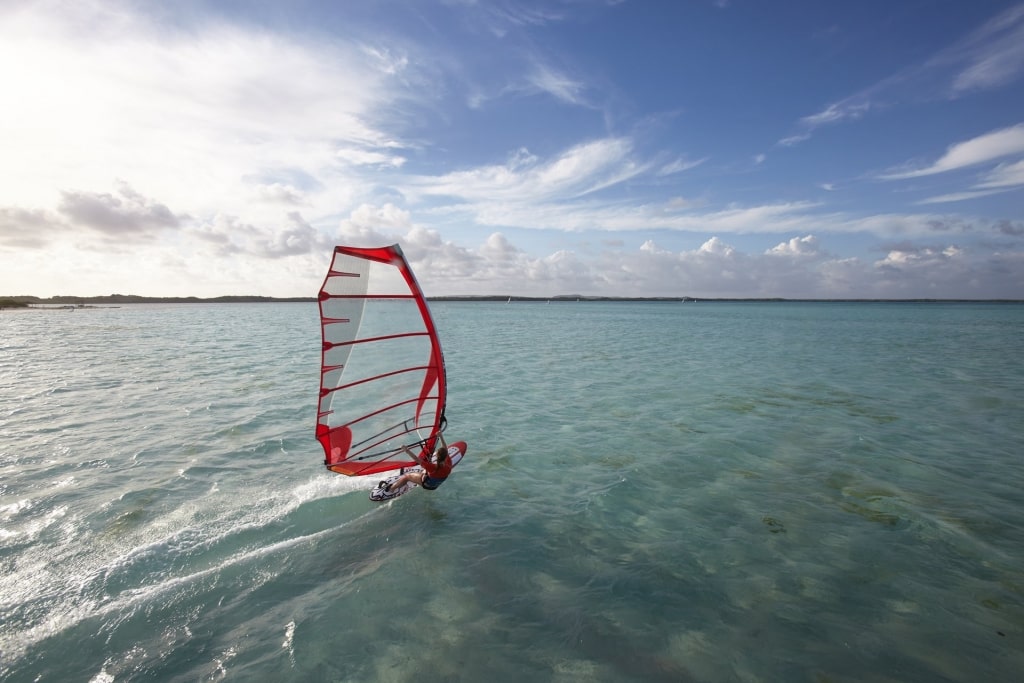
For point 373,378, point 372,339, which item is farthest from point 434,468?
point 372,339

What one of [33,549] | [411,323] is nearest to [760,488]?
[411,323]

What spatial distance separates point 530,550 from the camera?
707 cm

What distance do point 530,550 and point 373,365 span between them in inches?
152

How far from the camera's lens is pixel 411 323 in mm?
7672

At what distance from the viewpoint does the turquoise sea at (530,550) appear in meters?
5.05

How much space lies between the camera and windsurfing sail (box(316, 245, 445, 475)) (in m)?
7.11

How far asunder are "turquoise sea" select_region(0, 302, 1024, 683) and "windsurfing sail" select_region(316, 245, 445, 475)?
3.73ft

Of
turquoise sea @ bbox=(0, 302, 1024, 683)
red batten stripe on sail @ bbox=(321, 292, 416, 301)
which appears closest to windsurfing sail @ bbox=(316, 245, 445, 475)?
red batten stripe on sail @ bbox=(321, 292, 416, 301)

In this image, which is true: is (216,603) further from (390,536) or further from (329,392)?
(329,392)

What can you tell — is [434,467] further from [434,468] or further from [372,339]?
[372,339]

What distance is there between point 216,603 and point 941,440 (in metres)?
16.0

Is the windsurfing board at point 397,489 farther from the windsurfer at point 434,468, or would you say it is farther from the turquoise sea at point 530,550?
the windsurfer at point 434,468

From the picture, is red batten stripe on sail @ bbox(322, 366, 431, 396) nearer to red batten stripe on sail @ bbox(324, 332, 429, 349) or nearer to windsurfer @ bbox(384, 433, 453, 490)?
red batten stripe on sail @ bbox(324, 332, 429, 349)

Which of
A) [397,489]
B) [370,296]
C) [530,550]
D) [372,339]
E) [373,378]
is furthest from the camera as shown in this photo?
[397,489]
